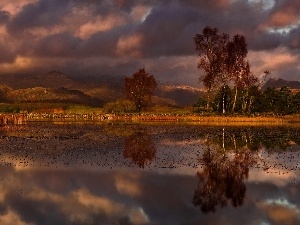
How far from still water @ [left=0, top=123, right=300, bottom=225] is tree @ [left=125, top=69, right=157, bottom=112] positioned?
81.6 meters

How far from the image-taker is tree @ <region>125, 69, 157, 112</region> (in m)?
121

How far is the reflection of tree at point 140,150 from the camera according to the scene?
32.6 meters

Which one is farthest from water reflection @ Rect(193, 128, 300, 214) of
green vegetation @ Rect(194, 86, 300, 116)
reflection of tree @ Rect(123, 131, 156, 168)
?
green vegetation @ Rect(194, 86, 300, 116)

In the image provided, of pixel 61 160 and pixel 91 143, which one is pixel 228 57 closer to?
pixel 91 143

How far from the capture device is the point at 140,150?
38.4 meters

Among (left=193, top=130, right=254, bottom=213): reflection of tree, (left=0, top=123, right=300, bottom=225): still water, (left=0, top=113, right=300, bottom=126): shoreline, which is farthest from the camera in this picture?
(left=0, top=113, right=300, bottom=126): shoreline

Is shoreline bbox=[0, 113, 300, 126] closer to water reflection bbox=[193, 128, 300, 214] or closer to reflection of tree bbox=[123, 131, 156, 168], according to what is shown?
water reflection bbox=[193, 128, 300, 214]

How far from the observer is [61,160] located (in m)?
32.4

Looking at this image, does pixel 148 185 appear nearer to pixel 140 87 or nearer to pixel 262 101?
pixel 262 101

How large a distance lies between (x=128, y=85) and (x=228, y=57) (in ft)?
123

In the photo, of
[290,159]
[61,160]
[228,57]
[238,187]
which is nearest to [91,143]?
[61,160]

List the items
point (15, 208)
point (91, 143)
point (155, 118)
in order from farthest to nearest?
point (155, 118)
point (91, 143)
point (15, 208)

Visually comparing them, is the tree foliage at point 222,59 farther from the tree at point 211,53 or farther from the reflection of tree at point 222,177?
the reflection of tree at point 222,177

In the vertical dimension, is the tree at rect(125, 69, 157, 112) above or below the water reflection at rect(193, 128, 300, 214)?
above
